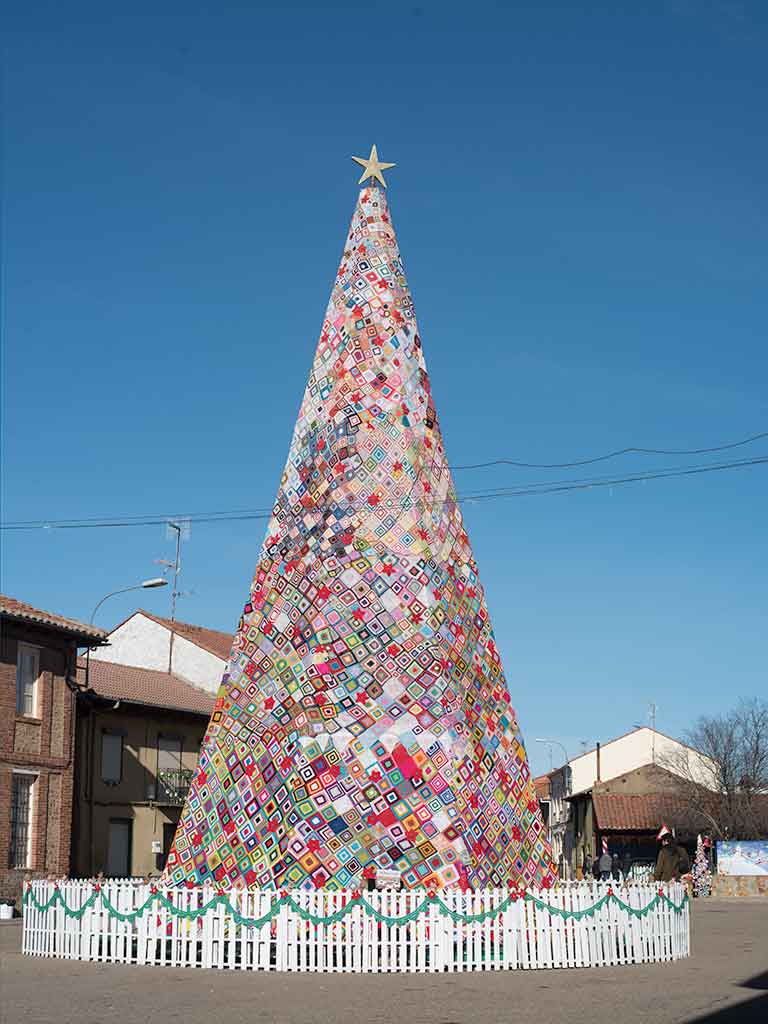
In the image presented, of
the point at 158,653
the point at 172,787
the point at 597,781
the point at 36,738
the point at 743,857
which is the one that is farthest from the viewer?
the point at 597,781

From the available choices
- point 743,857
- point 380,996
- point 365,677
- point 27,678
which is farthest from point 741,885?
point 380,996

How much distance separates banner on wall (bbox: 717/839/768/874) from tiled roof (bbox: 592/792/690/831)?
40.2 ft

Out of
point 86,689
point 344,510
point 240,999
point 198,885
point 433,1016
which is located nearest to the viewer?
point 433,1016

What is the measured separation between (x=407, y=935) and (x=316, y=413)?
6617mm

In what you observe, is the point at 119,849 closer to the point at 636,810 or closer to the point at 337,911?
the point at 337,911

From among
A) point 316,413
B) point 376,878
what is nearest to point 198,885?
point 376,878

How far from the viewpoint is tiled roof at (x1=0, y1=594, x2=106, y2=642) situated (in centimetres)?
2681

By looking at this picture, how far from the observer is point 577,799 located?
67688 millimetres

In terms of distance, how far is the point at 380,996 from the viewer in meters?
11.4

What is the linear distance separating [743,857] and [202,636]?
2135 cm

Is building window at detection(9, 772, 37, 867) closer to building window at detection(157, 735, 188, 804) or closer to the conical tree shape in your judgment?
building window at detection(157, 735, 188, 804)

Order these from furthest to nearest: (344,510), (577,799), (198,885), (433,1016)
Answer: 1. (577,799)
2. (344,510)
3. (198,885)
4. (433,1016)

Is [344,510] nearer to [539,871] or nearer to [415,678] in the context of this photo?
[415,678]

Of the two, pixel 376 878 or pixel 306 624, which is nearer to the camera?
pixel 376 878
